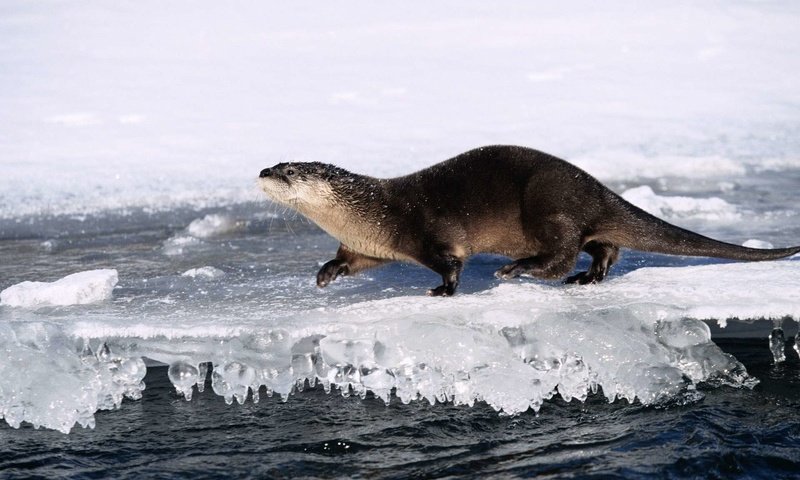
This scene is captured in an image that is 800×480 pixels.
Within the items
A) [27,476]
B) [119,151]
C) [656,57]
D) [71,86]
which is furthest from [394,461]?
[656,57]

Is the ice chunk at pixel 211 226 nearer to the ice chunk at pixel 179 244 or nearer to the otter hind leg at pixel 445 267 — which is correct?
the ice chunk at pixel 179 244

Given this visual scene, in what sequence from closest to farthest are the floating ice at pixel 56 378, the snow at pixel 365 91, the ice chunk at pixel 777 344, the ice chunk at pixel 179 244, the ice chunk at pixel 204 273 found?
the floating ice at pixel 56 378
the ice chunk at pixel 777 344
the ice chunk at pixel 204 273
the ice chunk at pixel 179 244
the snow at pixel 365 91

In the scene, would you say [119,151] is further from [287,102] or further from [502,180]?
[502,180]

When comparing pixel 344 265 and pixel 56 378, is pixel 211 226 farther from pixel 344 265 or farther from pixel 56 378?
pixel 56 378

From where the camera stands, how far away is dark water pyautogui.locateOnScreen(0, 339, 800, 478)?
8.16 feet

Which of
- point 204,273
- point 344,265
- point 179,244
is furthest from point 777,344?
point 179,244

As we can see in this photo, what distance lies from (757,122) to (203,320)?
7.25 metres

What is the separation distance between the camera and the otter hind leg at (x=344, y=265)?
12.3 feet

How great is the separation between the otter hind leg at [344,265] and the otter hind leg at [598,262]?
802 mm

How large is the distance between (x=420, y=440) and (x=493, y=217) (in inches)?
49.2

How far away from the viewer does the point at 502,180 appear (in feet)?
12.2

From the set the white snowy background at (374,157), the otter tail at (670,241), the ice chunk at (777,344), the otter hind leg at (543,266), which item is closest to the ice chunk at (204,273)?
the white snowy background at (374,157)

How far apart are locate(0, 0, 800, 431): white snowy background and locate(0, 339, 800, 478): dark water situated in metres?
0.08

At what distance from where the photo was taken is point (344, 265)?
12.6ft
